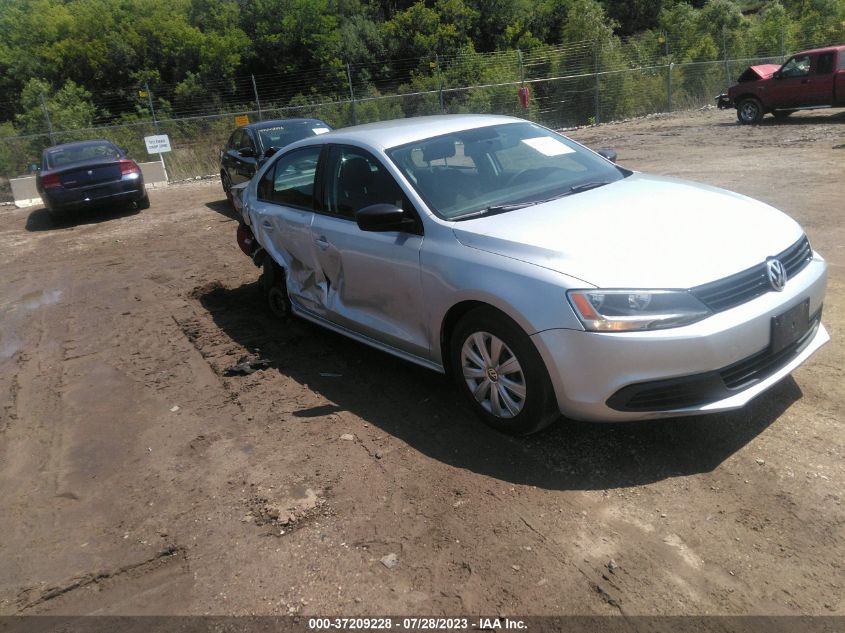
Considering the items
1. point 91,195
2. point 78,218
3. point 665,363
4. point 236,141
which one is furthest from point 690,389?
point 78,218

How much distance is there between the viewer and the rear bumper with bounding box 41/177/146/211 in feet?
44.3

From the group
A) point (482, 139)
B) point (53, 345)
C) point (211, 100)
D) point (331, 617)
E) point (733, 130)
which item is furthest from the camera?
point (211, 100)

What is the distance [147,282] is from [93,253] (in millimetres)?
2877

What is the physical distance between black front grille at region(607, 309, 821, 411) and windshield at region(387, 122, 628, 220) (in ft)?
4.70

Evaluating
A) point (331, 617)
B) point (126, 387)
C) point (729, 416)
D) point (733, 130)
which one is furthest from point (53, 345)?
point (733, 130)

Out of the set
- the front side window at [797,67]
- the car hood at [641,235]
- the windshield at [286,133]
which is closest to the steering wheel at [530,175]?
the car hood at [641,235]

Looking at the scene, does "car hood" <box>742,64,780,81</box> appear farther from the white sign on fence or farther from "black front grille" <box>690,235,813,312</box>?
"black front grille" <box>690,235,813,312</box>

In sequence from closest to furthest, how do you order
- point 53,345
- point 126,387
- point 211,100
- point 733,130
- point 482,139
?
point 482,139 → point 126,387 → point 53,345 → point 733,130 → point 211,100

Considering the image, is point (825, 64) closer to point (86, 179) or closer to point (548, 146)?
point (548, 146)

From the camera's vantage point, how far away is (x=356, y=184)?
16.2 feet

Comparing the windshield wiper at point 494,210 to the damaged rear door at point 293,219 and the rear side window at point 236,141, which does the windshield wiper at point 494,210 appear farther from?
the rear side window at point 236,141

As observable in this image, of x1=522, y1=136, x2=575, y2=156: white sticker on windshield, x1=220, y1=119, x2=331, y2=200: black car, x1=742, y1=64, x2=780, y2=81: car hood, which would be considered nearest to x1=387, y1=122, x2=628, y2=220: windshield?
x1=522, y1=136, x2=575, y2=156: white sticker on windshield

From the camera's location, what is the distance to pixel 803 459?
3.48 metres

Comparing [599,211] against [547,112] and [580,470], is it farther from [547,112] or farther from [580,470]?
[547,112]
